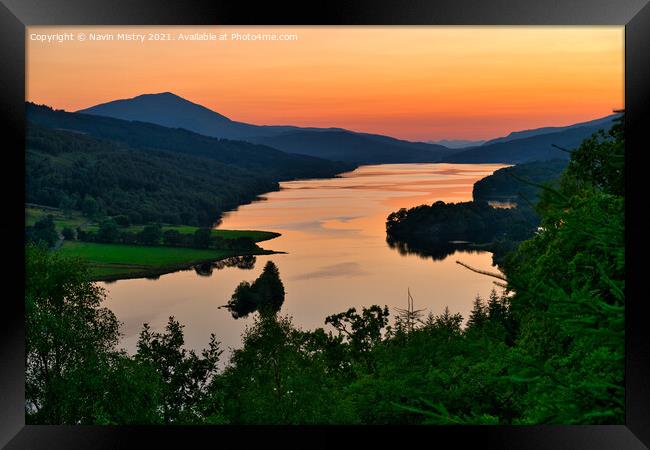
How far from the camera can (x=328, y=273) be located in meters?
13.2

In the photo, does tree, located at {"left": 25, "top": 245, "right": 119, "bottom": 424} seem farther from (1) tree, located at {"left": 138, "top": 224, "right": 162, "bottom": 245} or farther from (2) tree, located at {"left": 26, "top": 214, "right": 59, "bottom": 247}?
(1) tree, located at {"left": 138, "top": 224, "right": 162, "bottom": 245}

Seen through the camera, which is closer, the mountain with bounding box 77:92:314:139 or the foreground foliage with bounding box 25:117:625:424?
the foreground foliage with bounding box 25:117:625:424

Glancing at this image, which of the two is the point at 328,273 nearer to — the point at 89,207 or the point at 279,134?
the point at 279,134

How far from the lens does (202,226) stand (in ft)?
47.8

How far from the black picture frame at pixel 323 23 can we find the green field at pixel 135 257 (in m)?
10.00

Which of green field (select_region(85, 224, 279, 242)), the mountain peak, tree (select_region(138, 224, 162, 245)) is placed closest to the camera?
green field (select_region(85, 224, 279, 242))

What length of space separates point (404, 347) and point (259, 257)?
12.3 feet

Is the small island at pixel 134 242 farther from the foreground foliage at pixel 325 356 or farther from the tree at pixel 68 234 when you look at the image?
the foreground foliage at pixel 325 356

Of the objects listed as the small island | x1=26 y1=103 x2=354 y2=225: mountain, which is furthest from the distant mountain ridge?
the small island

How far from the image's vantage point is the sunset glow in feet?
42.1

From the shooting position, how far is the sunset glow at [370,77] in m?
12.8

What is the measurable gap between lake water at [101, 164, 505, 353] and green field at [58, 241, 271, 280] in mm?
223

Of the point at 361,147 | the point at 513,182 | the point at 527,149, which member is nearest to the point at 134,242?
the point at 361,147

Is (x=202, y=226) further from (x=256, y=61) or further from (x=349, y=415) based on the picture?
(x=349, y=415)
